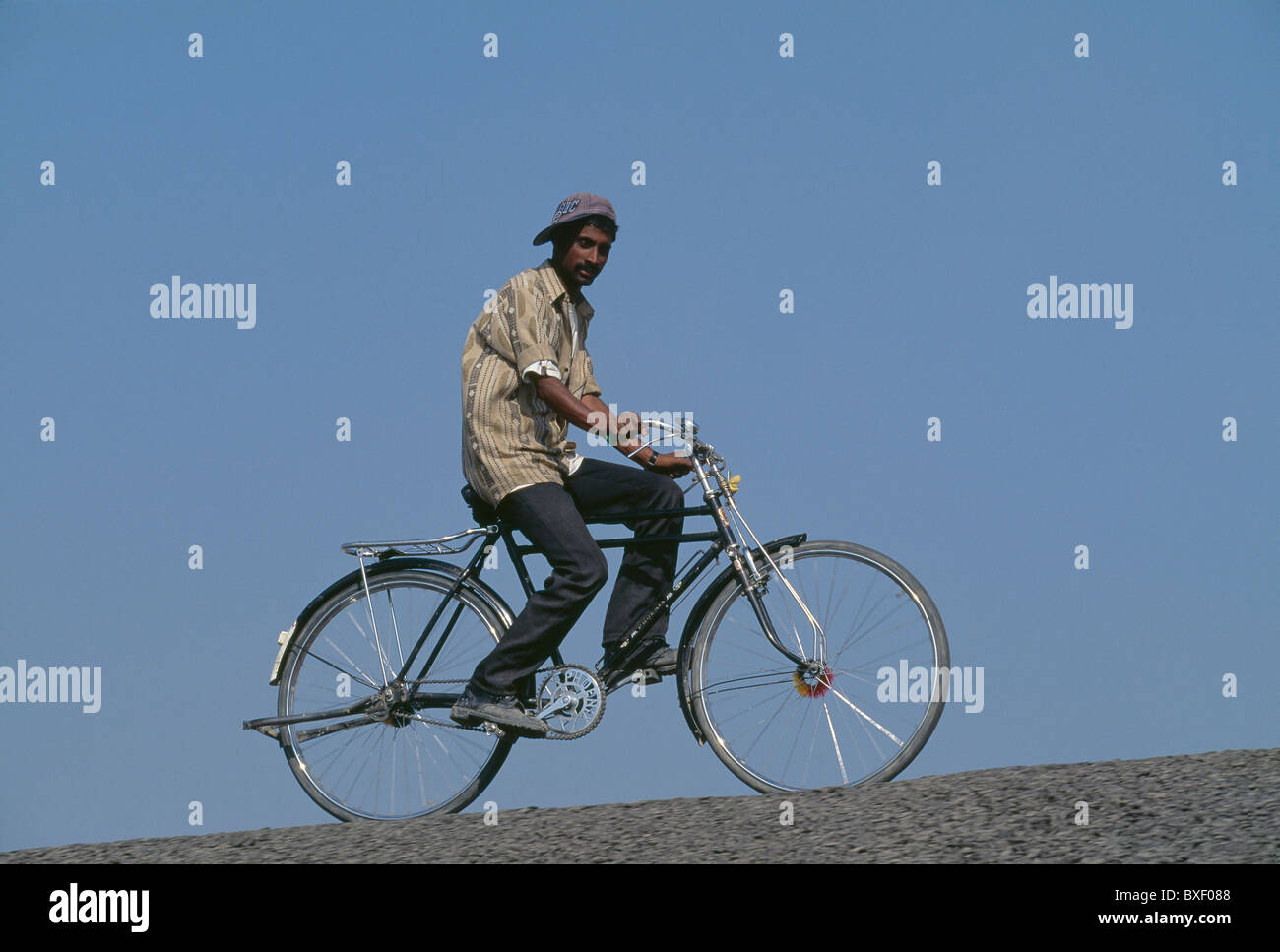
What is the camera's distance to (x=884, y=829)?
4891 millimetres

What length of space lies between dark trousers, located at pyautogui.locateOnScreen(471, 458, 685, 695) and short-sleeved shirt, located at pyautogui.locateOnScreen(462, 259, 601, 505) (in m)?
0.10

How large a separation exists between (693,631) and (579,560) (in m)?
0.55

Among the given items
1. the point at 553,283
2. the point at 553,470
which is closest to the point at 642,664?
the point at 553,470

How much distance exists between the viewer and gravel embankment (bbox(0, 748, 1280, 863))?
460 centimetres

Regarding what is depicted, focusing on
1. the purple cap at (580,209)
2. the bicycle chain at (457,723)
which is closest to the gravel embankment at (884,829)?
the bicycle chain at (457,723)

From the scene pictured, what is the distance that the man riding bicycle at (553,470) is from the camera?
18.5 ft

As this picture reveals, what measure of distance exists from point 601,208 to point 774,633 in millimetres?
1869

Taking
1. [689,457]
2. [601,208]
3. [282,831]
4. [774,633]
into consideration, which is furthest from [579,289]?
[282,831]
